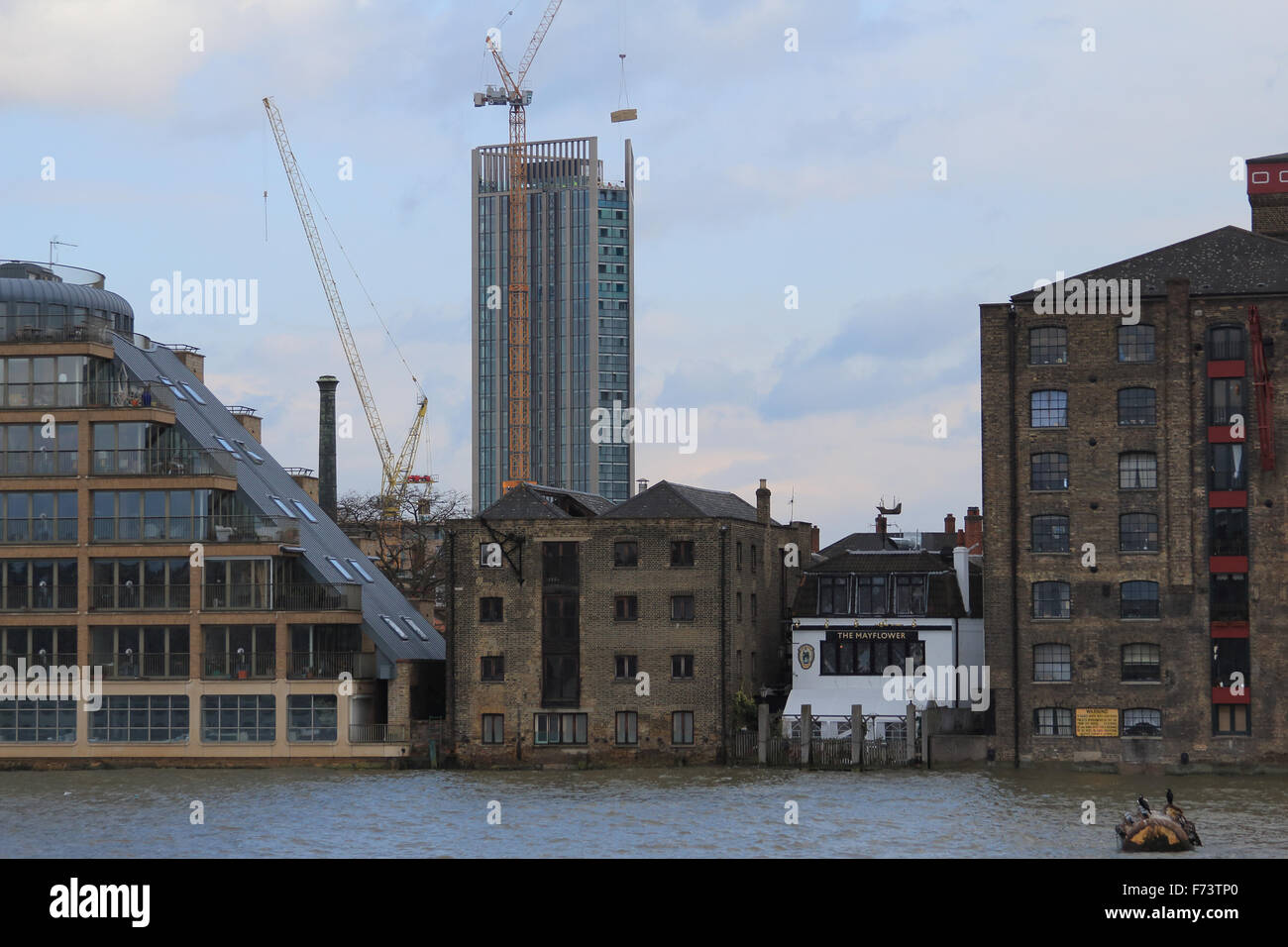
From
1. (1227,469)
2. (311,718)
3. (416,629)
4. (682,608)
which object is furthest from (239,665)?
(1227,469)

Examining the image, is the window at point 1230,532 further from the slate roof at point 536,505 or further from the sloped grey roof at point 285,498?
the sloped grey roof at point 285,498

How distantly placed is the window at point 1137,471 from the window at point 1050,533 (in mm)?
2824

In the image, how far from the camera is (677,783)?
2815 inches

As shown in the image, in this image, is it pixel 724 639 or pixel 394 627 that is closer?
pixel 724 639

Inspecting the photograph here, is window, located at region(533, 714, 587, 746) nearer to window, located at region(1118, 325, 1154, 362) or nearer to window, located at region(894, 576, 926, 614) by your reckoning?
window, located at region(894, 576, 926, 614)

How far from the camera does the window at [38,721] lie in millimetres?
81188

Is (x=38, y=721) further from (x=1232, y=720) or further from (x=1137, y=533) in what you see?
(x=1232, y=720)

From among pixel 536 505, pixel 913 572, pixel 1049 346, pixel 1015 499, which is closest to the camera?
pixel 1049 346

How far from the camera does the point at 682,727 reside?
7969cm

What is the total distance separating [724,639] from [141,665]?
82.3ft
